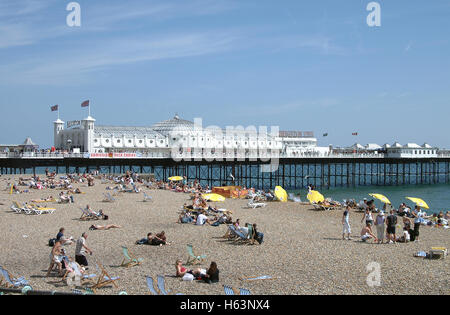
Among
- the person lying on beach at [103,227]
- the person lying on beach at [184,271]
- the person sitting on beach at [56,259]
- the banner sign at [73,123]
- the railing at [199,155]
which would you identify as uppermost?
the banner sign at [73,123]

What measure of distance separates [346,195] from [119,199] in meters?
25.8

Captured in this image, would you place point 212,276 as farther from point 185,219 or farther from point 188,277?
point 185,219

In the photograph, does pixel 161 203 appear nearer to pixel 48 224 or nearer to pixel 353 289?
pixel 48 224

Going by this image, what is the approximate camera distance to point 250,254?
11547 millimetres

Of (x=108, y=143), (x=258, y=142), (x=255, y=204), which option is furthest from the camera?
(x=258, y=142)

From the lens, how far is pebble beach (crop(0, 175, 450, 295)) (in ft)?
29.2

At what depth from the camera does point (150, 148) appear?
50.6 meters

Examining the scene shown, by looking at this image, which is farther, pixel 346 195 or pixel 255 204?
pixel 346 195

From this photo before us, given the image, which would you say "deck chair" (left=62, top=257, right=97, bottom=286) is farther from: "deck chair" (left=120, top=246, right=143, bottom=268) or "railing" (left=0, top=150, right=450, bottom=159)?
"railing" (left=0, top=150, right=450, bottom=159)

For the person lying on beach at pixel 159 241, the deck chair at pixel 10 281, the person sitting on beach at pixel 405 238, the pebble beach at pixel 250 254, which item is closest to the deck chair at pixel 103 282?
the pebble beach at pixel 250 254

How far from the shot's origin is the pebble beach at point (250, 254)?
8.89m

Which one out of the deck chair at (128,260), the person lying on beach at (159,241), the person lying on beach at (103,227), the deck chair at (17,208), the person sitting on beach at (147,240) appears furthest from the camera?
the deck chair at (17,208)

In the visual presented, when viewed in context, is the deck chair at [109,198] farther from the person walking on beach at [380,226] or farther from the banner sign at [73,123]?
the banner sign at [73,123]
